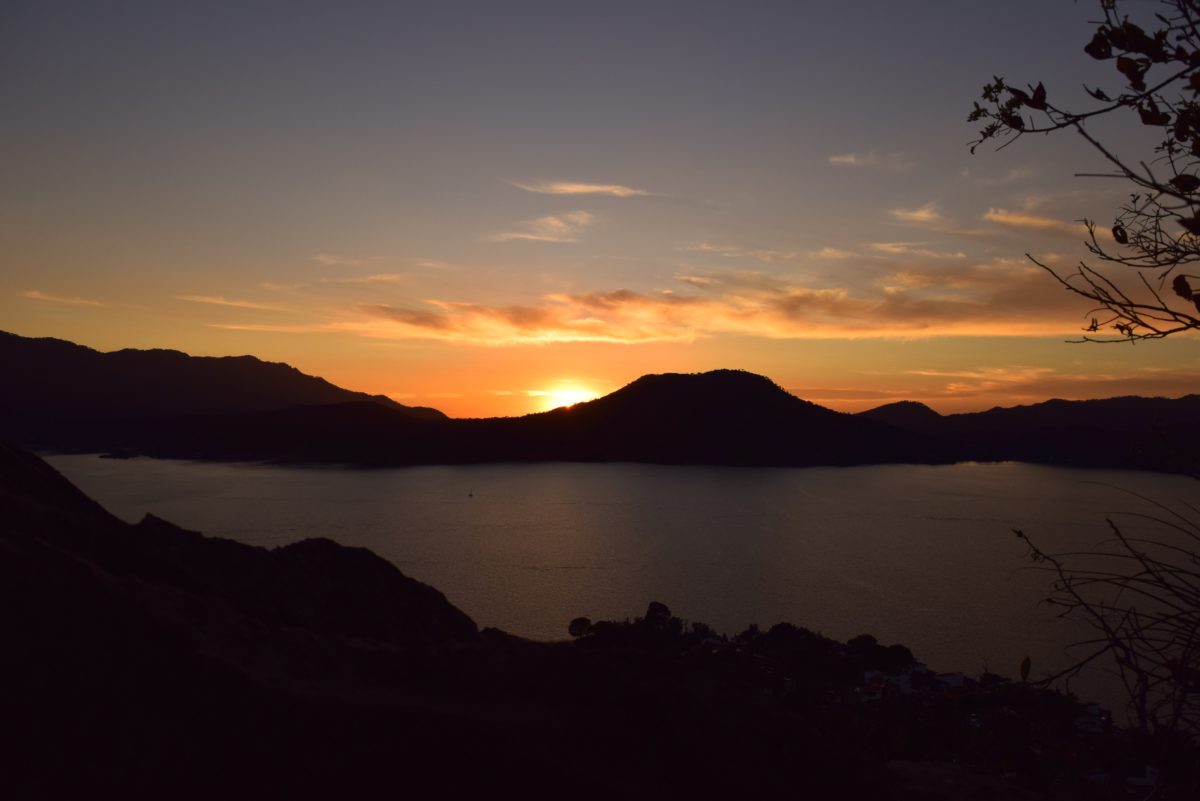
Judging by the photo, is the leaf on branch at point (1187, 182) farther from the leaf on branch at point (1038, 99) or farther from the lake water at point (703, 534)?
the lake water at point (703, 534)

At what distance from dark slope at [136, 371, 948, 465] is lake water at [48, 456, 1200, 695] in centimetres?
2084

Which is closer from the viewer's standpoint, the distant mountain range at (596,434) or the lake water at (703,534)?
the lake water at (703,534)

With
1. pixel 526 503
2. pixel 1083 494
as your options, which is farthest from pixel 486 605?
pixel 1083 494

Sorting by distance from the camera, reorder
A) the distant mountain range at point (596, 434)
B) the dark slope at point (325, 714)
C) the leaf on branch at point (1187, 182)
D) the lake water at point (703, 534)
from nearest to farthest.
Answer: the leaf on branch at point (1187, 182) < the dark slope at point (325, 714) < the lake water at point (703, 534) < the distant mountain range at point (596, 434)

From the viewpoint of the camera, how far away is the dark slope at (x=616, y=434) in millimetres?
168250

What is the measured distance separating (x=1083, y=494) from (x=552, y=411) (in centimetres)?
11671

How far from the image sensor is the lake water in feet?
152

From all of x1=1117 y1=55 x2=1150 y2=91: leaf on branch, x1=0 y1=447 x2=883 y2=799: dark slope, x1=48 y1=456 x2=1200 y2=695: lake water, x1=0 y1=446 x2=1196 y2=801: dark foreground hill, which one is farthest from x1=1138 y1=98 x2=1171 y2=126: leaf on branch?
x1=48 y1=456 x2=1200 y2=695: lake water

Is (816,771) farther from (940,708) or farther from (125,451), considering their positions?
(125,451)

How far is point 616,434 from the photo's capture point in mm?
181625

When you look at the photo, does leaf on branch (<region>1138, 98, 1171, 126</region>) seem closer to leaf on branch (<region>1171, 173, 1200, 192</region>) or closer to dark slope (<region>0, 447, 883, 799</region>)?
leaf on branch (<region>1171, 173, 1200, 192</region>)

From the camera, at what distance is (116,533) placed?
35.1ft

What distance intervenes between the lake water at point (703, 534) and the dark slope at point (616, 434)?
20843 mm

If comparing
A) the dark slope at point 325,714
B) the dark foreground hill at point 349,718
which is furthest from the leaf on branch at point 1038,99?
the dark slope at point 325,714
